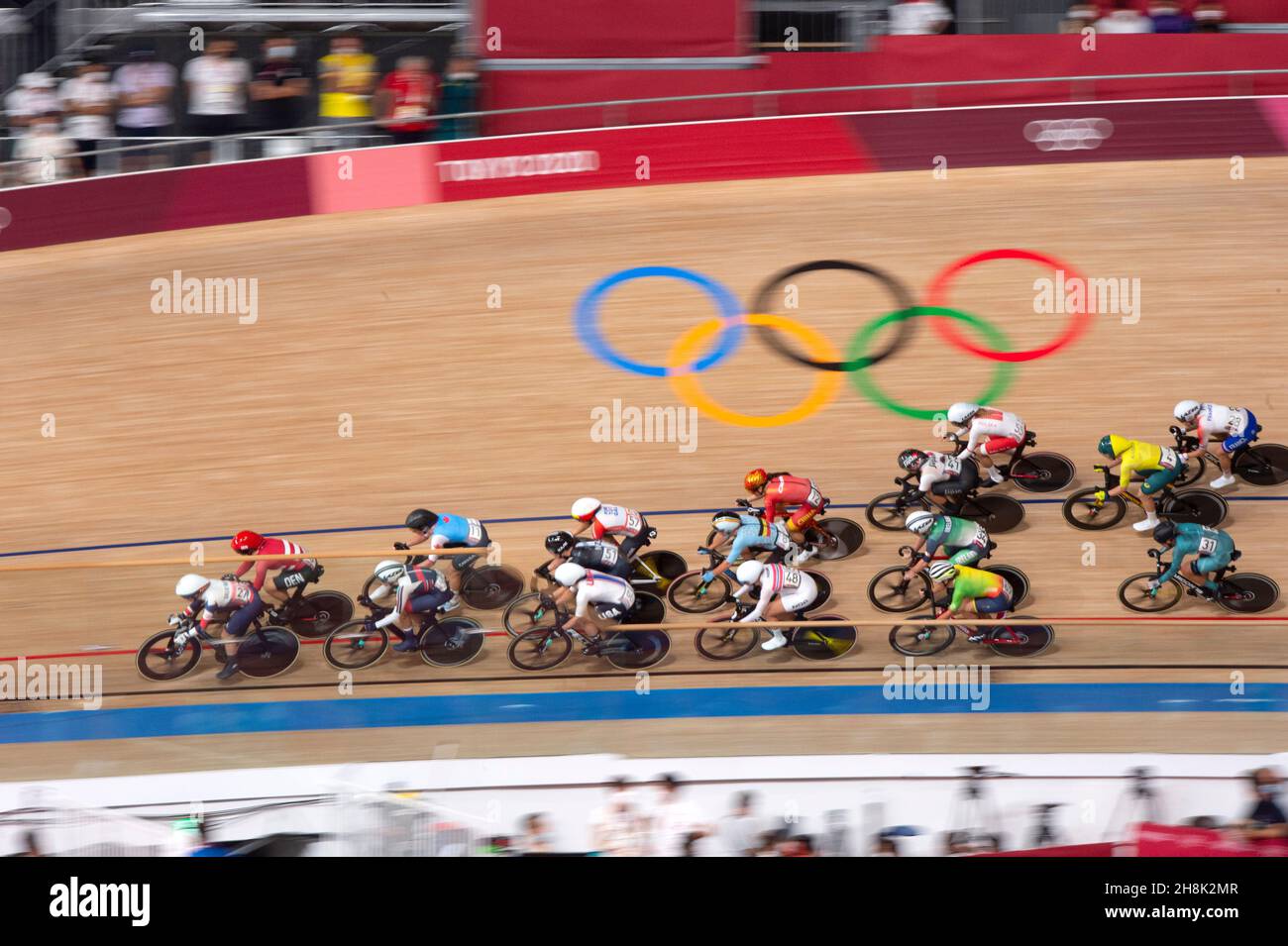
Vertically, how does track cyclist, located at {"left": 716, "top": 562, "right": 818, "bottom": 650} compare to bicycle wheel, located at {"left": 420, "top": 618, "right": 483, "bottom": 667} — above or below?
above

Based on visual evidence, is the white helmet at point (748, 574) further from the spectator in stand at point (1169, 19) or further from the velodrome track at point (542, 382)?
the spectator in stand at point (1169, 19)

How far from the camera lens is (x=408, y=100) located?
10312mm

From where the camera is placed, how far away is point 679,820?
16.7ft

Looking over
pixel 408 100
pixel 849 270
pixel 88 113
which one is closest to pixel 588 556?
pixel 849 270

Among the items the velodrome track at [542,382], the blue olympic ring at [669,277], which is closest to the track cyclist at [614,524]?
the velodrome track at [542,382]

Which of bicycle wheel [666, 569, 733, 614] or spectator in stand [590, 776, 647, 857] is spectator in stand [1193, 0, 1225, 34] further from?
spectator in stand [590, 776, 647, 857]

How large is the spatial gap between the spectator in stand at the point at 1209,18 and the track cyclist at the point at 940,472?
197 inches

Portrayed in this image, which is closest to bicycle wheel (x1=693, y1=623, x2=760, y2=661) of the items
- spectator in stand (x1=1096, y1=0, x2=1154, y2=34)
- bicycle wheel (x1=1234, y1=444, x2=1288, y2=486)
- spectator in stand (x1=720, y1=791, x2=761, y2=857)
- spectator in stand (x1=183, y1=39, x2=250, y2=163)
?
spectator in stand (x1=720, y1=791, x2=761, y2=857)

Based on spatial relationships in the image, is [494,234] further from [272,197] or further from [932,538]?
[932,538]

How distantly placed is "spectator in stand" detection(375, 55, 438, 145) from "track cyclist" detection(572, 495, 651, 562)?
4.18m

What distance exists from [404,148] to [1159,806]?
298 inches

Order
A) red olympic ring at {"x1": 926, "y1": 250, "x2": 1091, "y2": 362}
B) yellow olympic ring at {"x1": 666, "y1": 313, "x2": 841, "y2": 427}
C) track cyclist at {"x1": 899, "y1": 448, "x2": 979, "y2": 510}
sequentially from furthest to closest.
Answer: red olympic ring at {"x1": 926, "y1": 250, "x2": 1091, "y2": 362}, yellow olympic ring at {"x1": 666, "y1": 313, "x2": 841, "y2": 427}, track cyclist at {"x1": 899, "y1": 448, "x2": 979, "y2": 510}

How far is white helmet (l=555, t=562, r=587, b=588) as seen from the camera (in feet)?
22.0
